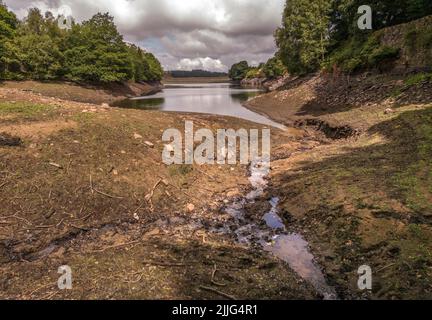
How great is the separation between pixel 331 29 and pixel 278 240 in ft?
157

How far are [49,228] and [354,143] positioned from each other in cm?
1397

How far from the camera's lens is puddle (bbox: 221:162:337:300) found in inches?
289

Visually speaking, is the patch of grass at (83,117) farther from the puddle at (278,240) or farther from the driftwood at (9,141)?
the puddle at (278,240)

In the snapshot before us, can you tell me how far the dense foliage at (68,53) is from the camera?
47.7 m

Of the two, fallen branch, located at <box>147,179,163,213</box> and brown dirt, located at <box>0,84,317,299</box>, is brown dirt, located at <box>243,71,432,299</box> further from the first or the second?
fallen branch, located at <box>147,179,163,213</box>

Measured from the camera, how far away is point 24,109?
14.9 metres

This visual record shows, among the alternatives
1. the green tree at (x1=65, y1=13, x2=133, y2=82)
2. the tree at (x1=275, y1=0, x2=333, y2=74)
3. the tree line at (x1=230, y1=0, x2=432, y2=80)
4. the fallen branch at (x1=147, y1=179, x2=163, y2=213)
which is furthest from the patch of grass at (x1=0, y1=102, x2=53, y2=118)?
the green tree at (x1=65, y1=13, x2=133, y2=82)

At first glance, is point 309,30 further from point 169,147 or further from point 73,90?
point 169,147

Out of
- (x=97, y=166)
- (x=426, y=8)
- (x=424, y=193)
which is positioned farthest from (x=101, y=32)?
(x=424, y=193)

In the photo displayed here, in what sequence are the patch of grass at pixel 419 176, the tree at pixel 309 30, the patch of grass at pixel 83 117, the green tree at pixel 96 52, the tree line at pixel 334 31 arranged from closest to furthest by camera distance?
the patch of grass at pixel 419 176 → the patch of grass at pixel 83 117 → the tree line at pixel 334 31 → the tree at pixel 309 30 → the green tree at pixel 96 52

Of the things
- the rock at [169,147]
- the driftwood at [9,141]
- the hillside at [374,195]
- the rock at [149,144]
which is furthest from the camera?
the rock at [169,147]

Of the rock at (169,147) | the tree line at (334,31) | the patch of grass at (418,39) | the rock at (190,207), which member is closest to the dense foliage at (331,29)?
the tree line at (334,31)

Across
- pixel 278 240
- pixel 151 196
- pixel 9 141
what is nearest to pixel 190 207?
pixel 151 196

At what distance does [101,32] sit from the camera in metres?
57.2
